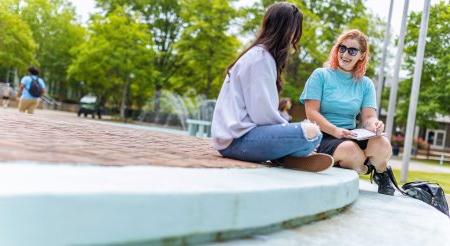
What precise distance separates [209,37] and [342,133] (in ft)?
83.9

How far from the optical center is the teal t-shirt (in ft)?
14.8

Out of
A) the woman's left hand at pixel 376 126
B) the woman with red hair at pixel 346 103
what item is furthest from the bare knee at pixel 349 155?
the woman's left hand at pixel 376 126

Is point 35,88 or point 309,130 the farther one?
point 35,88

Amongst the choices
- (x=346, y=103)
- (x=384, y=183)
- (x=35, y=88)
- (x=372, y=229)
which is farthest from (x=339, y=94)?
(x=35, y=88)

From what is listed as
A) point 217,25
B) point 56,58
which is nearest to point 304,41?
point 217,25

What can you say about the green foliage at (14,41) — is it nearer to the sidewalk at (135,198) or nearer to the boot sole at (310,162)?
the boot sole at (310,162)

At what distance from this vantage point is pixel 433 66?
3275cm

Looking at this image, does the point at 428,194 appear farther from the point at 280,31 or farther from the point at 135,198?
the point at 135,198

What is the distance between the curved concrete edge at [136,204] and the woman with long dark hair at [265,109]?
65cm

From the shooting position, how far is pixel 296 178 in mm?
3043

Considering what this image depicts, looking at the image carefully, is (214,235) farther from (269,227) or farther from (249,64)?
(249,64)

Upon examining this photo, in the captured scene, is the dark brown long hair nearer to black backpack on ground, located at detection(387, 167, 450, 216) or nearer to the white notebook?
the white notebook

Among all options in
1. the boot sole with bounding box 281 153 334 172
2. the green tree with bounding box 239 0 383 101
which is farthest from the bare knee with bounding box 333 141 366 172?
the green tree with bounding box 239 0 383 101

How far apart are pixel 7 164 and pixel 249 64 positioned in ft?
5.71
